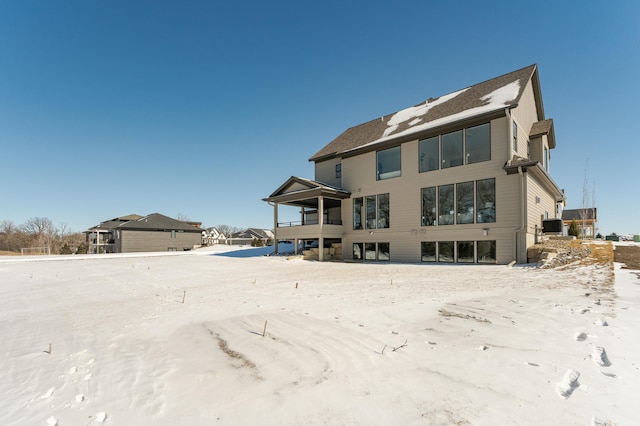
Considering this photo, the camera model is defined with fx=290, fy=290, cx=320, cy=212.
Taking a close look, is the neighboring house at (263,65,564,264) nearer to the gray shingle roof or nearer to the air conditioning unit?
the gray shingle roof

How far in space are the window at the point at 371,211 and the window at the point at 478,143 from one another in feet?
20.4

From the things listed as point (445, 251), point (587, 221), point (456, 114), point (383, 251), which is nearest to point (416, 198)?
point (445, 251)

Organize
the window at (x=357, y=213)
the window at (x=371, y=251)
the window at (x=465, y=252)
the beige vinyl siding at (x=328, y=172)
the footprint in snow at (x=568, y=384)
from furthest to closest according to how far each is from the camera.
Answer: the beige vinyl siding at (x=328, y=172) < the window at (x=357, y=213) < the window at (x=371, y=251) < the window at (x=465, y=252) < the footprint in snow at (x=568, y=384)

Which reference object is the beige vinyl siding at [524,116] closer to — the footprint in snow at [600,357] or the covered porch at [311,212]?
the covered porch at [311,212]


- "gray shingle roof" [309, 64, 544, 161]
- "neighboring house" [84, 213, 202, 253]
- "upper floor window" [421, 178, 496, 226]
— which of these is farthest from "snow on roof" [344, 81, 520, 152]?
"neighboring house" [84, 213, 202, 253]

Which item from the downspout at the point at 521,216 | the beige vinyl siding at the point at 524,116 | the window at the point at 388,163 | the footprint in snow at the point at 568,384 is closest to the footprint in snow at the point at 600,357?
the footprint in snow at the point at 568,384

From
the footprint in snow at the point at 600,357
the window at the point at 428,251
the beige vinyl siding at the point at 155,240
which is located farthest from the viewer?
the beige vinyl siding at the point at 155,240

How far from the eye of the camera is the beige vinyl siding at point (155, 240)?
41.4m

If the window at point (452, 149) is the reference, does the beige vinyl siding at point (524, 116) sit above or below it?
above

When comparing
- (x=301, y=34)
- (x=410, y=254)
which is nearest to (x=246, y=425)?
(x=410, y=254)

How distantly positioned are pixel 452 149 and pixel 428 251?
5.94 metres

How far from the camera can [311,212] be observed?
930 inches

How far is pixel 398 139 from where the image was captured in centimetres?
1809

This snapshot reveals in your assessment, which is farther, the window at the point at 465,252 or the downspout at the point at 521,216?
the window at the point at 465,252
